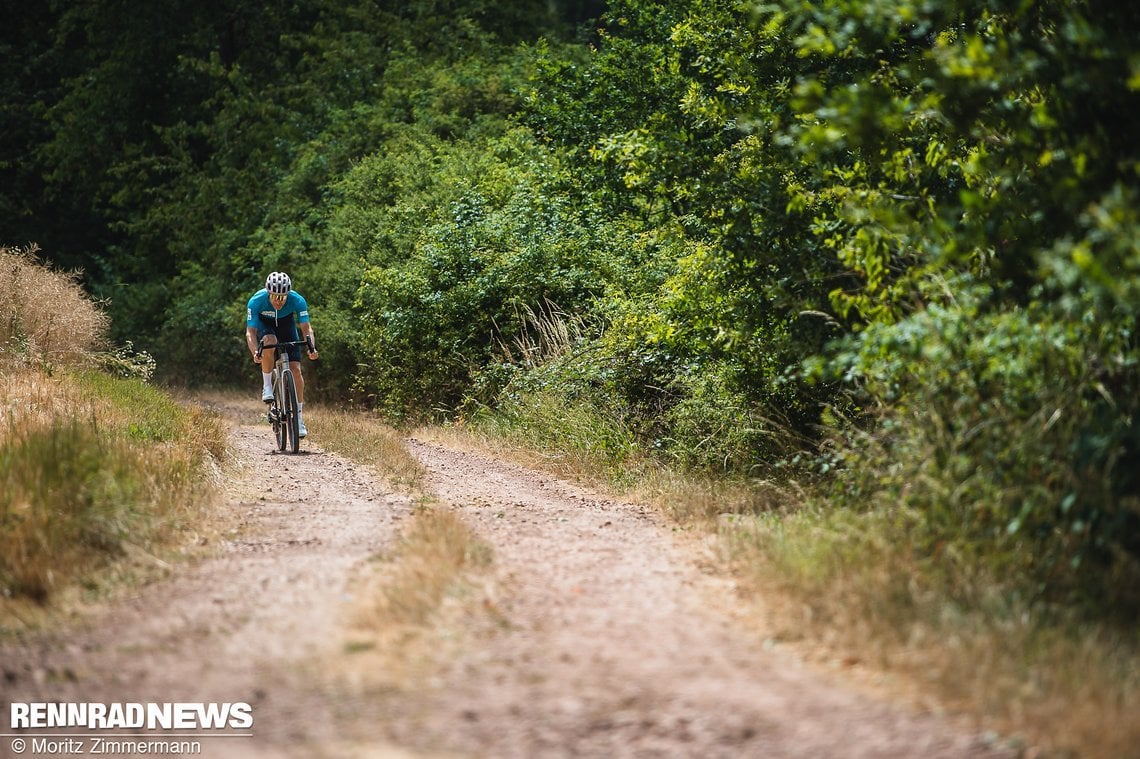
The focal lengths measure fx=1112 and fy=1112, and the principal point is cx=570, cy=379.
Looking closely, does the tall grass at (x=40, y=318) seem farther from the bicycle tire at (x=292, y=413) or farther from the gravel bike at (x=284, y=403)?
the bicycle tire at (x=292, y=413)

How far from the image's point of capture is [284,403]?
12.9 metres

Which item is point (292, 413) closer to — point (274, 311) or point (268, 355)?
point (268, 355)

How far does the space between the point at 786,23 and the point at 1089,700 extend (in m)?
6.93

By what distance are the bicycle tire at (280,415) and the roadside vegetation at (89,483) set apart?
39.4 inches

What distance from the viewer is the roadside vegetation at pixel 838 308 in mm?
5199

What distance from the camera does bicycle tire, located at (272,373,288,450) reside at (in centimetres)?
1286

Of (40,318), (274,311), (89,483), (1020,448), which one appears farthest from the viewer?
(40,318)

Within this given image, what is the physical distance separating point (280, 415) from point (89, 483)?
625 centimetres

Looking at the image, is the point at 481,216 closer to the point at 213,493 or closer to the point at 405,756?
the point at 213,493

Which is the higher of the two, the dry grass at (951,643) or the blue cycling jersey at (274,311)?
the blue cycling jersey at (274,311)

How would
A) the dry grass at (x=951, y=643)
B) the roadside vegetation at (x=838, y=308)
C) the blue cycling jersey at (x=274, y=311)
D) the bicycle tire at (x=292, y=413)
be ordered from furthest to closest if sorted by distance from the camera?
the blue cycling jersey at (x=274, y=311), the bicycle tire at (x=292, y=413), the roadside vegetation at (x=838, y=308), the dry grass at (x=951, y=643)

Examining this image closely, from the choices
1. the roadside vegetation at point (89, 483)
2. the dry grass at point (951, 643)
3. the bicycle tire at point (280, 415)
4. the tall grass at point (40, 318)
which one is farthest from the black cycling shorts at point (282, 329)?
the dry grass at point (951, 643)

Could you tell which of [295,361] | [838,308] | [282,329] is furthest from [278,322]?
[838,308]

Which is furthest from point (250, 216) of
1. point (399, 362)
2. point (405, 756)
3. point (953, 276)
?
point (405, 756)
